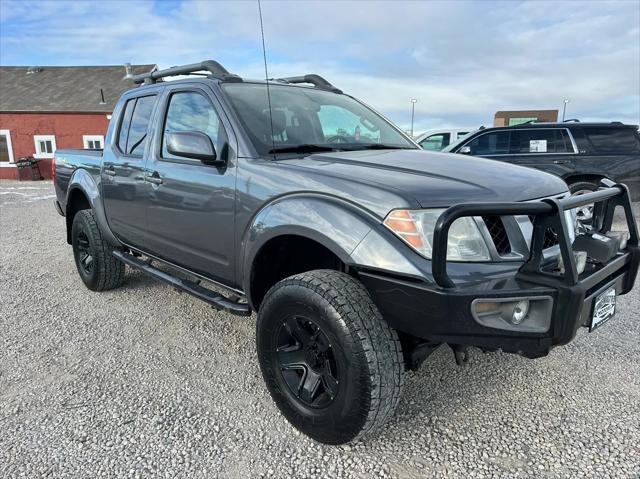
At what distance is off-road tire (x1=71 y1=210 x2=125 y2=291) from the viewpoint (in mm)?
4332

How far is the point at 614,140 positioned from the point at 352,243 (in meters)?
7.65

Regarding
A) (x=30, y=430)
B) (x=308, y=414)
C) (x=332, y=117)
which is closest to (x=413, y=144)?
(x=332, y=117)

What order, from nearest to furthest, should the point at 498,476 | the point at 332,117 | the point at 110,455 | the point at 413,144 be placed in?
1. the point at 498,476
2. the point at 110,455
3. the point at 332,117
4. the point at 413,144

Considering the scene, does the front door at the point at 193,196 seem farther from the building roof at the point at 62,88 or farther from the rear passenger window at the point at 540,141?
the building roof at the point at 62,88

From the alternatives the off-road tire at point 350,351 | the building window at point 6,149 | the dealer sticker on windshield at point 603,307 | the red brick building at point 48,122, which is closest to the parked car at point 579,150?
the dealer sticker on windshield at point 603,307

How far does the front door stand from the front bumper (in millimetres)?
1149

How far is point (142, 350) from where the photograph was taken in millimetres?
3311

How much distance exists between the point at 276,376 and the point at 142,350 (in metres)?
1.41

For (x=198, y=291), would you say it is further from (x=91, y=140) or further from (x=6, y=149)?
(x=6, y=149)

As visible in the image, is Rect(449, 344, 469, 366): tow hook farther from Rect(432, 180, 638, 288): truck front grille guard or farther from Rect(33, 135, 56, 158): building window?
Rect(33, 135, 56, 158): building window

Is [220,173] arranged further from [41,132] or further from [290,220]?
[41,132]

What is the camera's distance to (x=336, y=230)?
2109 mm

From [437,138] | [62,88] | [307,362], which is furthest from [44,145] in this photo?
[307,362]

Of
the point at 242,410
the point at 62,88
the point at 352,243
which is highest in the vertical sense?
the point at 62,88
